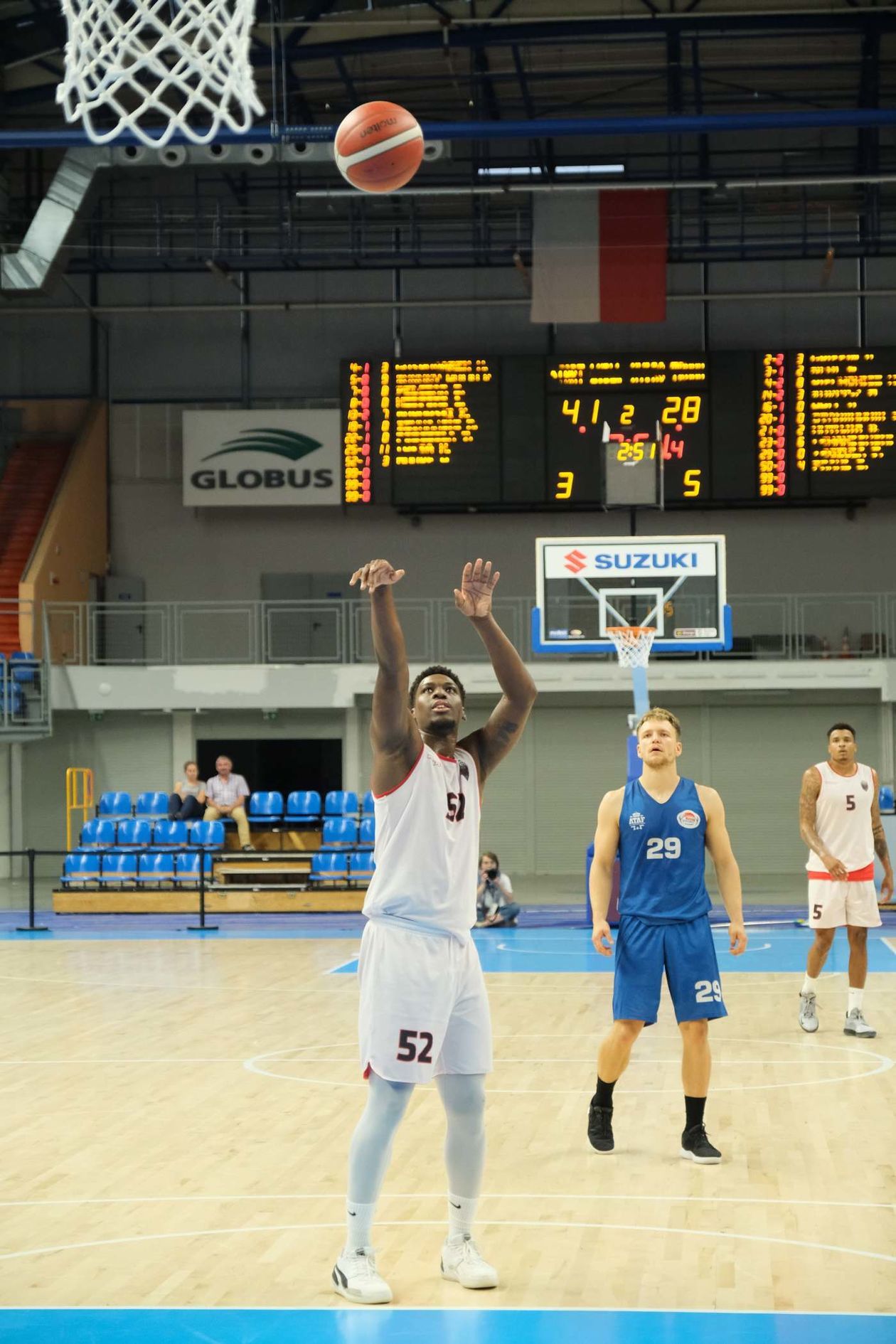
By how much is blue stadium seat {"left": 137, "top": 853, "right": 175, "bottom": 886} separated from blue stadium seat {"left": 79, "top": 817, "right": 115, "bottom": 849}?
0.69m

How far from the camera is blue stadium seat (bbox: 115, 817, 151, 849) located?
1878 centimetres

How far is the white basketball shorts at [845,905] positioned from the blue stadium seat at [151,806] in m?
13.3

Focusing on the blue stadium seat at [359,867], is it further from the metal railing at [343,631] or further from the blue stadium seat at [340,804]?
the metal railing at [343,631]

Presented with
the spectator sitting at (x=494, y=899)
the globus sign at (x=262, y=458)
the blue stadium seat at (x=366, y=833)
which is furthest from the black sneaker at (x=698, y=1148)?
the globus sign at (x=262, y=458)

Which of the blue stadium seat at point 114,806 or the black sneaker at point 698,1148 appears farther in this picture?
the blue stadium seat at point 114,806

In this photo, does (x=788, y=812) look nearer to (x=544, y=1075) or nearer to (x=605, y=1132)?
(x=544, y=1075)

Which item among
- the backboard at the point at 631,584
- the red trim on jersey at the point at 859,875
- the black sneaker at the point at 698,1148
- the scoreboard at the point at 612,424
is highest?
the scoreboard at the point at 612,424

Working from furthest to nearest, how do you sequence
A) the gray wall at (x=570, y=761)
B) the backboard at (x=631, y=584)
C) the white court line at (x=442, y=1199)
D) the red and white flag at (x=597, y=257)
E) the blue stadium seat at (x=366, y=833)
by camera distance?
the gray wall at (x=570, y=761) < the red and white flag at (x=597, y=257) < the blue stadium seat at (x=366, y=833) < the backboard at (x=631, y=584) < the white court line at (x=442, y=1199)

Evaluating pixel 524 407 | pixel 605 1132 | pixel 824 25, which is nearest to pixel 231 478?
pixel 524 407

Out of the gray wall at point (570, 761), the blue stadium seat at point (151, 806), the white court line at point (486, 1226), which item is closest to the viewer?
the white court line at point (486, 1226)

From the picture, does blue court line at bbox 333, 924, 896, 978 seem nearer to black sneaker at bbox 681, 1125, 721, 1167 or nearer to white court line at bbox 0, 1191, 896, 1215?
black sneaker at bbox 681, 1125, 721, 1167

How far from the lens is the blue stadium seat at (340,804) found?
19797 millimetres

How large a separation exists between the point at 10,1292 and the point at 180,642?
65.6 feet

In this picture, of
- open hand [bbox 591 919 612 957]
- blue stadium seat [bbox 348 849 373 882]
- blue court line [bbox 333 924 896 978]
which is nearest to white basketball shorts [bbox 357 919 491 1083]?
open hand [bbox 591 919 612 957]
